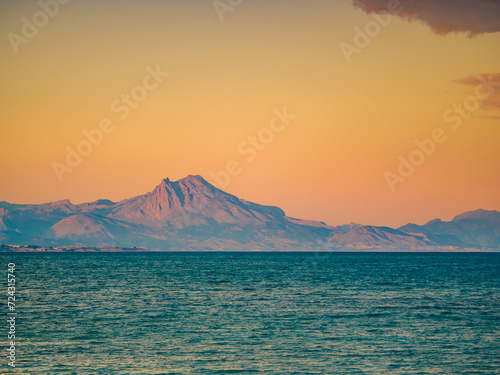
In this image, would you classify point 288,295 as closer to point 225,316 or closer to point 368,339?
point 225,316

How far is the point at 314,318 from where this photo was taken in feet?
189

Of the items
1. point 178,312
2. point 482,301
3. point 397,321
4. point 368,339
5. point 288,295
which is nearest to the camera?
point 368,339

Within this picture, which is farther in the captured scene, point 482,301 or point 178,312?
point 482,301

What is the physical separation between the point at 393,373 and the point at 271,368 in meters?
7.70

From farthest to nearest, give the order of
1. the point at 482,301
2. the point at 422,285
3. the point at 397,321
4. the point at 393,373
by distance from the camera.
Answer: the point at 422,285
the point at 482,301
the point at 397,321
the point at 393,373

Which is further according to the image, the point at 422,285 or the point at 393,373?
the point at 422,285

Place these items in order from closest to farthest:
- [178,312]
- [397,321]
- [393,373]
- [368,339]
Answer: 1. [393,373]
2. [368,339]
3. [397,321]
4. [178,312]

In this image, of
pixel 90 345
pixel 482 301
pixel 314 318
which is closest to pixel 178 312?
pixel 314 318

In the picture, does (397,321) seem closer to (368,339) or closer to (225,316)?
(368,339)

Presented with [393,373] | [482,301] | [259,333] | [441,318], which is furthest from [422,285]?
[393,373]

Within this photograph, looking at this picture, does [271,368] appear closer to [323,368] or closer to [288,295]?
[323,368]

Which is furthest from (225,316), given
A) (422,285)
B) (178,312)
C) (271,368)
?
(422,285)

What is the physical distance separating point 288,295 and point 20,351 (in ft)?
146

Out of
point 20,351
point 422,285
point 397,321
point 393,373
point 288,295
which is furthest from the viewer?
point 422,285
